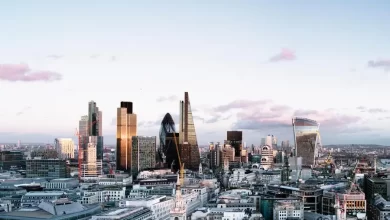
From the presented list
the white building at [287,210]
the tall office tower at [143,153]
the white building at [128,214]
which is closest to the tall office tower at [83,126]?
the tall office tower at [143,153]

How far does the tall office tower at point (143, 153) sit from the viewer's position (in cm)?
13588

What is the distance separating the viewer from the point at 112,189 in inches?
3182

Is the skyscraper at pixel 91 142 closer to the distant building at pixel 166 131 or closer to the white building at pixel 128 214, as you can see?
the distant building at pixel 166 131

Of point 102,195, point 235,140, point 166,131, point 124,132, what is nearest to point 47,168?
point 102,195

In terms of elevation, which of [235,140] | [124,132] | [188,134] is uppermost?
[124,132]

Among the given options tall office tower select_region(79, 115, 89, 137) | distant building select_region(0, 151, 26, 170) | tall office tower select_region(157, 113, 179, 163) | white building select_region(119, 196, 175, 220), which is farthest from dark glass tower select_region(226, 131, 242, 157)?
white building select_region(119, 196, 175, 220)

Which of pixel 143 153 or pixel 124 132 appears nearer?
pixel 143 153

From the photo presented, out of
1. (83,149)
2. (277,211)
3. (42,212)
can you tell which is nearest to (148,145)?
(83,149)

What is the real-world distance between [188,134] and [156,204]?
93621 millimetres

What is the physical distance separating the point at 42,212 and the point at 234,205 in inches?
1007

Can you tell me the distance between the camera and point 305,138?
128m

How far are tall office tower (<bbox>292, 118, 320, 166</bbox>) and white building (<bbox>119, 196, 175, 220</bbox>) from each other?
226 feet

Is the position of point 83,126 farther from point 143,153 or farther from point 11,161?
point 143,153

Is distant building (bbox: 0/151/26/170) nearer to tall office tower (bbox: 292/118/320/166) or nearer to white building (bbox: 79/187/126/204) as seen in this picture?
white building (bbox: 79/187/126/204)
